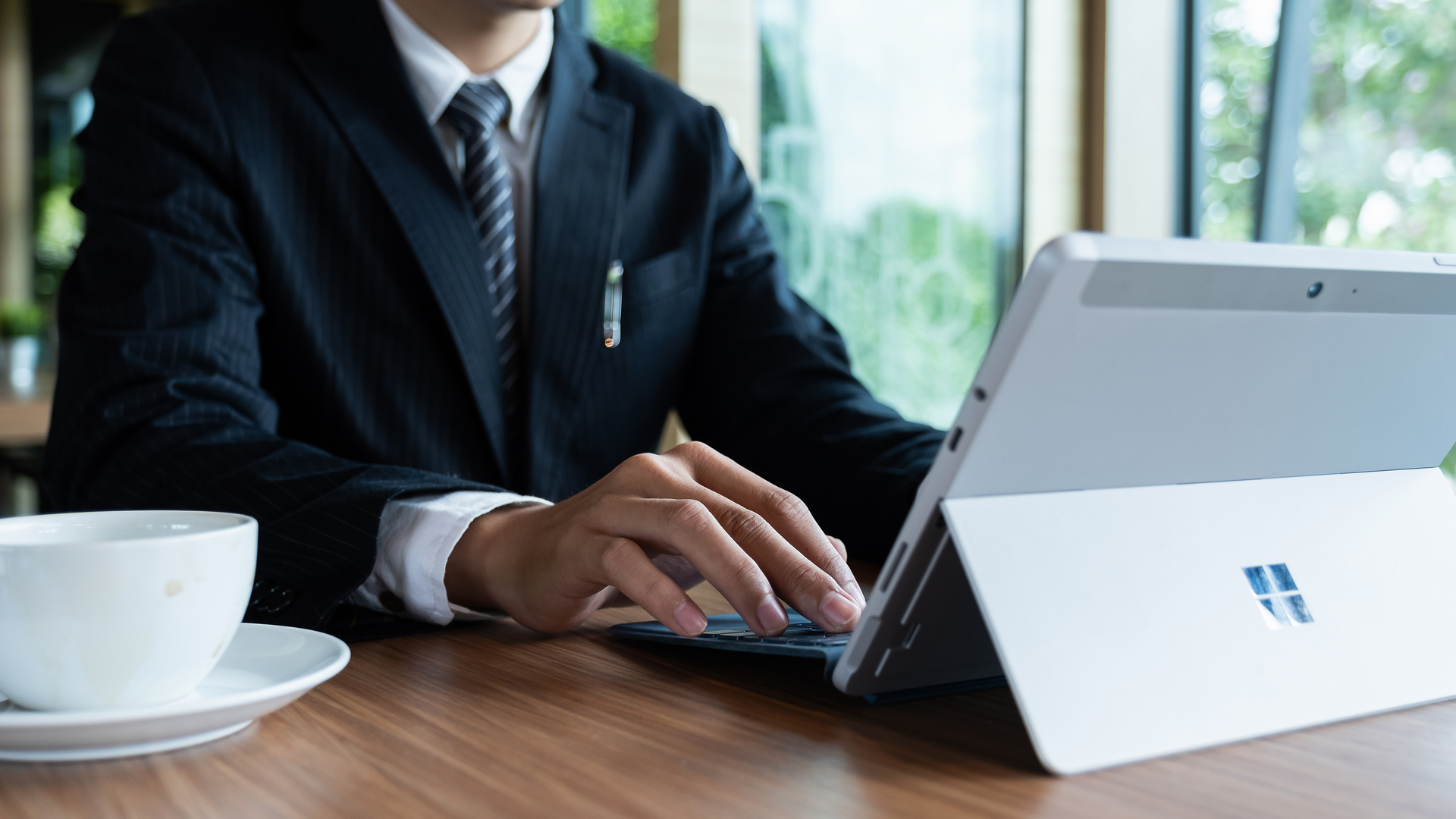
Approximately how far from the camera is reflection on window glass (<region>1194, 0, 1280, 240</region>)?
7.74 ft

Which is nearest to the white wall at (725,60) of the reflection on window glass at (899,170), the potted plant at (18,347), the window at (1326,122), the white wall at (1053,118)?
the reflection on window glass at (899,170)

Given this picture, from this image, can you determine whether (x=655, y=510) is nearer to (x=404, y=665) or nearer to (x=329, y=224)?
(x=404, y=665)

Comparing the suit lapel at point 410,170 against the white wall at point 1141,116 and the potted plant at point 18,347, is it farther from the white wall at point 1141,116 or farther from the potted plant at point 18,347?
the potted plant at point 18,347

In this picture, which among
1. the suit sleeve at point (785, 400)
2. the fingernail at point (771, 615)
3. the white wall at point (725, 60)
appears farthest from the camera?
the white wall at point (725, 60)

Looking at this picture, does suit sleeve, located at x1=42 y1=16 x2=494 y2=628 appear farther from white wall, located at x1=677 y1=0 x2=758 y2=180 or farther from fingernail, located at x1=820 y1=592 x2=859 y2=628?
white wall, located at x1=677 y1=0 x2=758 y2=180

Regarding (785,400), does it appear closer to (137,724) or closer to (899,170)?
(137,724)

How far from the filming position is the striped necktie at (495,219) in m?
1.27

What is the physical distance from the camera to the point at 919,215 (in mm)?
2889

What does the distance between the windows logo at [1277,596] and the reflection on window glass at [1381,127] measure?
1898mm

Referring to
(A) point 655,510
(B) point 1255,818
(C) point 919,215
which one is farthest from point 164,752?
(C) point 919,215

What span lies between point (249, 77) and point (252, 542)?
86 centimetres

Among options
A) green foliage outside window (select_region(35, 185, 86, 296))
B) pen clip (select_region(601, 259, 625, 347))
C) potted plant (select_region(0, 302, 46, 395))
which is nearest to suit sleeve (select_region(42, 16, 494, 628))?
pen clip (select_region(601, 259, 625, 347))

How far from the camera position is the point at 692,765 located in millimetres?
433

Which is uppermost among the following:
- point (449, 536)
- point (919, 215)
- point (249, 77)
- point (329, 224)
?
point (249, 77)
